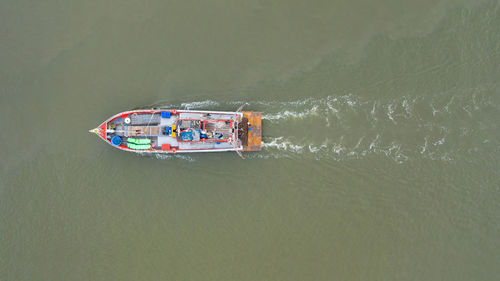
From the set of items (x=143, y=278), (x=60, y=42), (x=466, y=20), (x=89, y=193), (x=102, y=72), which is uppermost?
(x=466, y=20)

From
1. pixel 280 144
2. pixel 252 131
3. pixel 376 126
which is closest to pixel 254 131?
pixel 252 131

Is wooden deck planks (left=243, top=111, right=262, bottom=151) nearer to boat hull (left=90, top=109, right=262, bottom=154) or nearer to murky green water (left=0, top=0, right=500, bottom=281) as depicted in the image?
boat hull (left=90, top=109, right=262, bottom=154)

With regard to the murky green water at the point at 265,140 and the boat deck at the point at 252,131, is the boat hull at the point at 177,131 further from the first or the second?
the murky green water at the point at 265,140

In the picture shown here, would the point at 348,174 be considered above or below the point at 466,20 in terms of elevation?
below

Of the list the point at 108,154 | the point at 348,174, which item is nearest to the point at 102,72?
the point at 108,154

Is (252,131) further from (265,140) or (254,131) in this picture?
(265,140)

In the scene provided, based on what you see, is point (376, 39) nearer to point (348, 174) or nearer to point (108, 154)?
point (348, 174)
